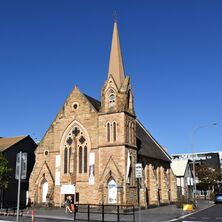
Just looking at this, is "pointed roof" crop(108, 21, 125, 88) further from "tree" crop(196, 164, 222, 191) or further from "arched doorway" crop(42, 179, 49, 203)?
"tree" crop(196, 164, 222, 191)

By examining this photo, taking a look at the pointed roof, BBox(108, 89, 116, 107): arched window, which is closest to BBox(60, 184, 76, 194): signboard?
BBox(108, 89, 116, 107): arched window

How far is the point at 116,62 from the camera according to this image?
41812mm

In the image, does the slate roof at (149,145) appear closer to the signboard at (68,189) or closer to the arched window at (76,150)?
the arched window at (76,150)

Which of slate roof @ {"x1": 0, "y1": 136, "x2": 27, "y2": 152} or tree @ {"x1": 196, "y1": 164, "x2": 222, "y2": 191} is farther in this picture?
tree @ {"x1": 196, "y1": 164, "x2": 222, "y2": 191}

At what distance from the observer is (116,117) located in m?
37.6

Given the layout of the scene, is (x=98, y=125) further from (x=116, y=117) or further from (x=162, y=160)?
(x=162, y=160)

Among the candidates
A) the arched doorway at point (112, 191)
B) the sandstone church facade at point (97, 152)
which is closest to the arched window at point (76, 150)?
the sandstone church facade at point (97, 152)

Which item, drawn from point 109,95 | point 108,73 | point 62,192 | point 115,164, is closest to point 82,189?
point 62,192

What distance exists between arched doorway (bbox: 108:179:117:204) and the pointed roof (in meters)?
10.9

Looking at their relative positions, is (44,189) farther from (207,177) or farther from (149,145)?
(207,177)

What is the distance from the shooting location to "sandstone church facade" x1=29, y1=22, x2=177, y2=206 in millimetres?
36094

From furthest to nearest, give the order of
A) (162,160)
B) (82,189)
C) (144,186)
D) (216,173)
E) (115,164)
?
(216,173)
(162,160)
(144,186)
(82,189)
(115,164)

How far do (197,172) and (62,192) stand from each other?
52874 millimetres

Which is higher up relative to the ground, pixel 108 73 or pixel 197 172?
pixel 108 73
